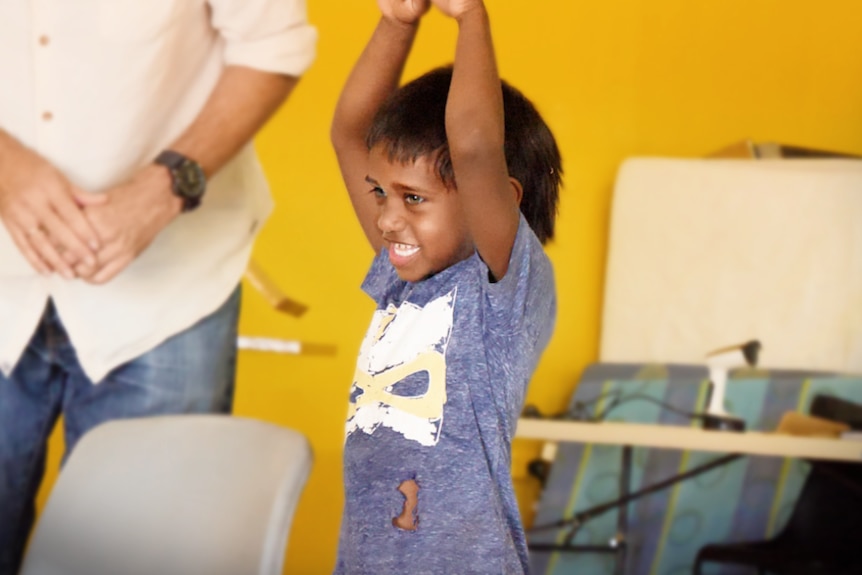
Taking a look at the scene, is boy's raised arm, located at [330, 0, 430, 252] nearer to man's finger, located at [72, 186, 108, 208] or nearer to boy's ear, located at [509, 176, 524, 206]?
boy's ear, located at [509, 176, 524, 206]

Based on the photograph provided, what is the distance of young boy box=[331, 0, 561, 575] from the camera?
2.48 ft

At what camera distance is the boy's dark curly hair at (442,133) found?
76 cm

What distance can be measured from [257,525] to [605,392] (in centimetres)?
153

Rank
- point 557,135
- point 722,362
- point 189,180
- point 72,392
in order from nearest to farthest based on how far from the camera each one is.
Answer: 1. point 189,180
2. point 72,392
3. point 722,362
4. point 557,135

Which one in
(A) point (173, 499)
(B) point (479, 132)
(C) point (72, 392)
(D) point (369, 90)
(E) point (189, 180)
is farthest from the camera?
(C) point (72, 392)

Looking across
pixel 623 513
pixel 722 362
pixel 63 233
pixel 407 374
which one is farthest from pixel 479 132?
pixel 623 513

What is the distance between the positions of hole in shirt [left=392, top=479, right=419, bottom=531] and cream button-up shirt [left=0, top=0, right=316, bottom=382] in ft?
1.96

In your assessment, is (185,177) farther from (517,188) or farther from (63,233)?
(517,188)

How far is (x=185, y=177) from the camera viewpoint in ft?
3.98

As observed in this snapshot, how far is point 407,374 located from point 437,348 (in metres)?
0.03

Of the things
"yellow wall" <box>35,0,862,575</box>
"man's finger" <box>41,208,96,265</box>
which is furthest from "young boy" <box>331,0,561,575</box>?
"yellow wall" <box>35,0,862,575</box>

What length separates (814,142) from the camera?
95.9 inches

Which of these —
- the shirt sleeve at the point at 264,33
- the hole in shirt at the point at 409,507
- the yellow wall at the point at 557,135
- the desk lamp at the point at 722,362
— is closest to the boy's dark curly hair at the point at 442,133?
the hole in shirt at the point at 409,507

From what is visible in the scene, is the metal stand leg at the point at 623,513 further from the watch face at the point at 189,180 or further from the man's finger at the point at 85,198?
the man's finger at the point at 85,198
